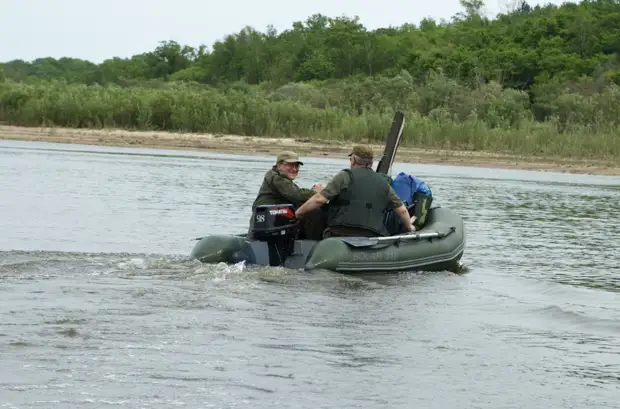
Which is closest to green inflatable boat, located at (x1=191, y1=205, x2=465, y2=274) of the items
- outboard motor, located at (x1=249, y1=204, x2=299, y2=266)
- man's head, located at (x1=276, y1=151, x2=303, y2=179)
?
outboard motor, located at (x1=249, y1=204, x2=299, y2=266)

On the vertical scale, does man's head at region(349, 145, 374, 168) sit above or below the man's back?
above

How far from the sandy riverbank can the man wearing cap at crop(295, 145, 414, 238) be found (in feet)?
80.9

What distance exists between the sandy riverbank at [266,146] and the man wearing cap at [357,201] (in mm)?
24644

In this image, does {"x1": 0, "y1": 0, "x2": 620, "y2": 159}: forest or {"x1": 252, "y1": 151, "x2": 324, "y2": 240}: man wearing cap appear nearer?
{"x1": 252, "y1": 151, "x2": 324, "y2": 240}: man wearing cap

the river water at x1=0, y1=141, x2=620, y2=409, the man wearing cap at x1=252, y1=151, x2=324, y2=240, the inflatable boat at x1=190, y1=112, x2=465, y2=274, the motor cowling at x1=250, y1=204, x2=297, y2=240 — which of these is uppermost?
the man wearing cap at x1=252, y1=151, x2=324, y2=240

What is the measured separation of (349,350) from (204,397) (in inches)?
72.4

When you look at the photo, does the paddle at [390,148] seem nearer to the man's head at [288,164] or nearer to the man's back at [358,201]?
the man's back at [358,201]

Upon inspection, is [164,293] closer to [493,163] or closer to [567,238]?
[567,238]

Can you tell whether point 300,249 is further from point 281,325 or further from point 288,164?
point 281,325

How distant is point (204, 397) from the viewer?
282 inches

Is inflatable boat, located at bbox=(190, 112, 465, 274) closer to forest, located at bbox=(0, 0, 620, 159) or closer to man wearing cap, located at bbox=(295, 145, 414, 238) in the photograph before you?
man wearing cap, located at bbox=(295, 145, 414, 238)

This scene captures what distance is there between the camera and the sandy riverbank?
38.0 meters

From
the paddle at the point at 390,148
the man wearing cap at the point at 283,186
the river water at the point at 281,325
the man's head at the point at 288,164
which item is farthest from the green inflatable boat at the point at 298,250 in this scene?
the paddle at the point at 390,148

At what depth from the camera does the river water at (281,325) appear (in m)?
7.50
